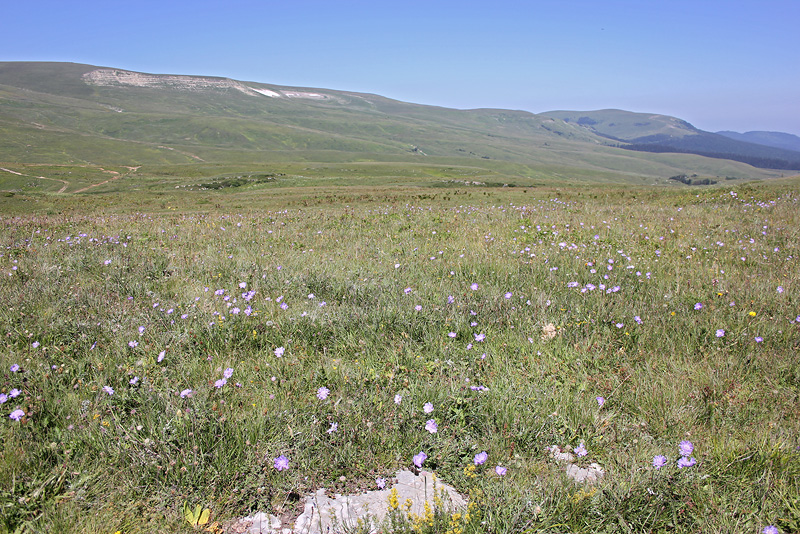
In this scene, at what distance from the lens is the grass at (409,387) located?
265 cm

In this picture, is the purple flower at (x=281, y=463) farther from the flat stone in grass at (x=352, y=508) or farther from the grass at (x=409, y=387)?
the flat stone in grass at (x=352, y=508)

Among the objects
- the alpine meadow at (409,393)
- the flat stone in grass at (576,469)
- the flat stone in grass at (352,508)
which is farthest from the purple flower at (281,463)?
the flat stone in grass at (576,469)

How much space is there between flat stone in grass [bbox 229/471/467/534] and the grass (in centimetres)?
10

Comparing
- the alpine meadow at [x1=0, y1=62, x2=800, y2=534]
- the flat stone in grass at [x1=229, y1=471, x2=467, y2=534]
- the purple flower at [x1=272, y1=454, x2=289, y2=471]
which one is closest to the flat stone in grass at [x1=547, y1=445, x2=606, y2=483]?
the alpine meadow at [x1=0, y1=62, x2=800, y2=534]

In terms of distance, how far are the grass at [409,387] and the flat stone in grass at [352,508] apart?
97mm

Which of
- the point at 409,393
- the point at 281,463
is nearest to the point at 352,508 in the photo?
the point at 281,463

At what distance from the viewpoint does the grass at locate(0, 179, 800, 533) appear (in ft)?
8.71

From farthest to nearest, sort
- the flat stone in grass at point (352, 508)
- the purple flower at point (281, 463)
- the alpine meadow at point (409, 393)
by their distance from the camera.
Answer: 1. the purple flower at point (281, 463)
2. the alpine meadow at point (409, 393)
3. the flat stone in grass at point (352, 508)

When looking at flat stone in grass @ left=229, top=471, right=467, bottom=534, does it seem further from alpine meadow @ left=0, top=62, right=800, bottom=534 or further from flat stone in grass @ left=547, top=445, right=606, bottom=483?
flat stone in grass @ left=547, top=445, right=606, bottom=483

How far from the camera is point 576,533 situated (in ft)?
8.09

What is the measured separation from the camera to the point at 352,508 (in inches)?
106

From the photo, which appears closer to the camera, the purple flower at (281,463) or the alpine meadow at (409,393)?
the alpine meadow at (409,393)

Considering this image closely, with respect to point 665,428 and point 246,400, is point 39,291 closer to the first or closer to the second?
point 246,400

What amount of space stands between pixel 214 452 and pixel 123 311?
327cm
